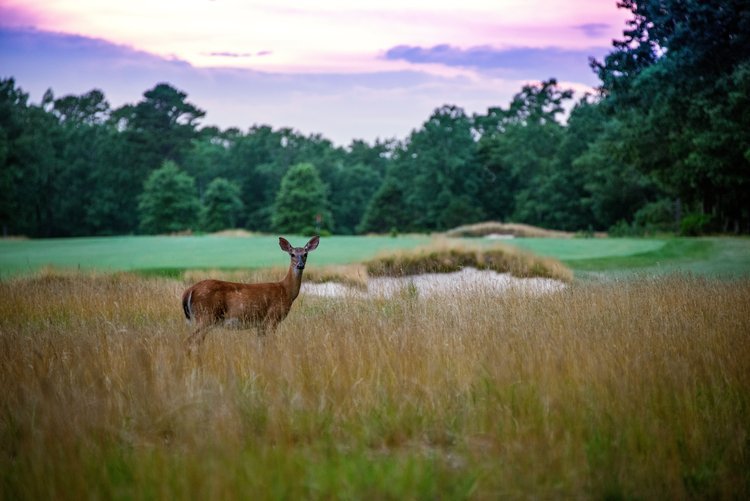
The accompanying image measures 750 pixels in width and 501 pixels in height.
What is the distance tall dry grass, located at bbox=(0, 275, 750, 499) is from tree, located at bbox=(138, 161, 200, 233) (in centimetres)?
6254

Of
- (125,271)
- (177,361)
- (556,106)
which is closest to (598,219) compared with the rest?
(556,106)

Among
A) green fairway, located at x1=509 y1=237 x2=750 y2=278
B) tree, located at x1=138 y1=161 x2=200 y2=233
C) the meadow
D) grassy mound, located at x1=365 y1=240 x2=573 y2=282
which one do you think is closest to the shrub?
green fairway, located at x1=509 y1=237 x2=750 y2=278

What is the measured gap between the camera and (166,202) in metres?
69.9

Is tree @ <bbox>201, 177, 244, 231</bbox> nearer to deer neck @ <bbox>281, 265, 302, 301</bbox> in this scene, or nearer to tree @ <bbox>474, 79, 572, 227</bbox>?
tree @ <bbox>474, 79, 572, 227</bbox>

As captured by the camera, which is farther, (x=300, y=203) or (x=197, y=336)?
(x=300, y=203)

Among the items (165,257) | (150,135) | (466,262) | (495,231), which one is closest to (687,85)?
(466,262)

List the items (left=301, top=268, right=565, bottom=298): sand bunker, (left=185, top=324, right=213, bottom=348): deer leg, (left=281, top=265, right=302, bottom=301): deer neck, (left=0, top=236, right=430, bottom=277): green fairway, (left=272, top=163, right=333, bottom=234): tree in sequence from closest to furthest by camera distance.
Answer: (left=185, top=324, right=213, bottom=348): deer leg → (left=281, top=265, right=302, bottom=301): deer neck → (left=301, top=268, right=565, bottom=298): sand bunker → (left=0, top=236, right=430, bottom=277): green fairway → (left=272, top=163, right=333, bottom=234): tree

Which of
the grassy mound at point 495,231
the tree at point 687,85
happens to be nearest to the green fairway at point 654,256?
the tree at point 687,85

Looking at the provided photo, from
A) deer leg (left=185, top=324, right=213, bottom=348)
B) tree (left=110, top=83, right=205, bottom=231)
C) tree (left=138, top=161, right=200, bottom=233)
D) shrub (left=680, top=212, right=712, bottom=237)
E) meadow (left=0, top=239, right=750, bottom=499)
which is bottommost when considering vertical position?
meadow (left=0, top=239, right=750, bottom=499)

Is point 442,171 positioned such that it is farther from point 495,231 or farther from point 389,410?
point 389,410

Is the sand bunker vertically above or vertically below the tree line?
below

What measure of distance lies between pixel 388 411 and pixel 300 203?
65710 millimetres

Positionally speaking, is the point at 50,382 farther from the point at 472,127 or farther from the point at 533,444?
the point at 472,127

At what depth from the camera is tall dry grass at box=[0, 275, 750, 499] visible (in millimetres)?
4543
